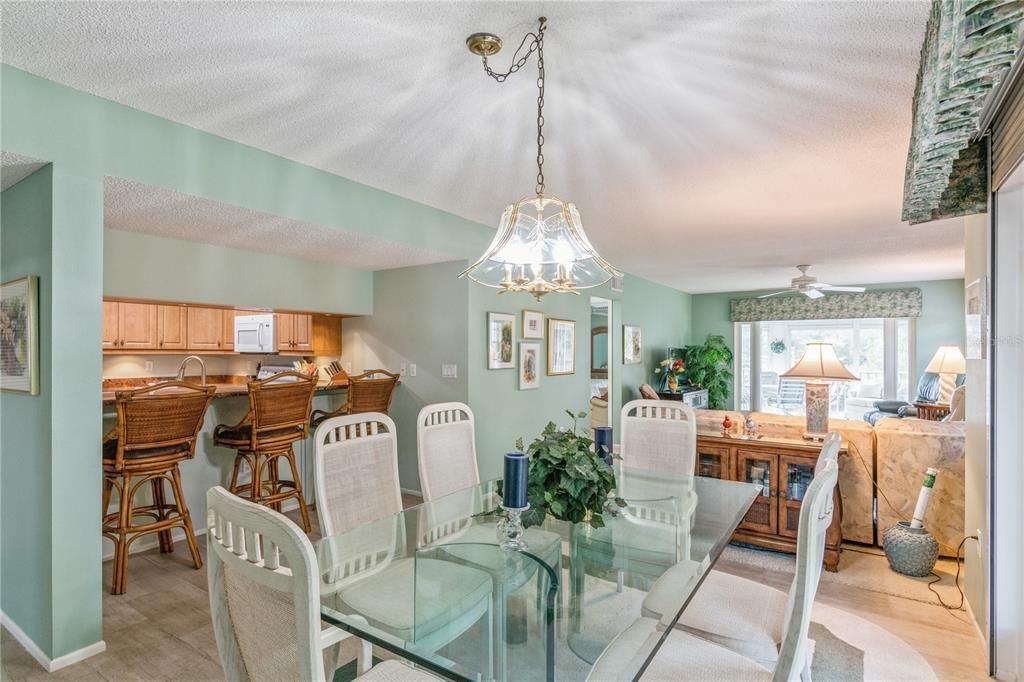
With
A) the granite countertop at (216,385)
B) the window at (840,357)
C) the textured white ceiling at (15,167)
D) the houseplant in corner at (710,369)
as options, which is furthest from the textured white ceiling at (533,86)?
the window at (840,357)

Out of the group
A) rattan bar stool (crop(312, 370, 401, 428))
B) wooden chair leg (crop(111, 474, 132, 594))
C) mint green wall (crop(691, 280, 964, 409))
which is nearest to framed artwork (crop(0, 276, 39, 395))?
wooden chair leg (crop(111, 474, 132, 594))

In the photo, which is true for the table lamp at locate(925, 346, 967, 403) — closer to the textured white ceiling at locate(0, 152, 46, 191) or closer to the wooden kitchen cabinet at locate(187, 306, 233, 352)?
the wooden kitchen cabinet at locate(187, 306, 233, 352)

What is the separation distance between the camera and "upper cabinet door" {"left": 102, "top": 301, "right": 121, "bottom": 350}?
4.55 m

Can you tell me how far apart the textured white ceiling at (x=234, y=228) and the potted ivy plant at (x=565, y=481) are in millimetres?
2021

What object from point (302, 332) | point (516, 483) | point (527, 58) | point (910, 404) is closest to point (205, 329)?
point (302, 332)

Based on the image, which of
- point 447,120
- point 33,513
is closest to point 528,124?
point 447,120

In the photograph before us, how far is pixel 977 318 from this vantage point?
2.26 meters

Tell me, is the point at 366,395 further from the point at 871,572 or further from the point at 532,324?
the point at 871,572

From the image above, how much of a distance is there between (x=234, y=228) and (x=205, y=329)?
8.20 ft

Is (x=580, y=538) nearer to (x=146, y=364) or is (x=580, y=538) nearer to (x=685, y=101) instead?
(x=685, y=101)

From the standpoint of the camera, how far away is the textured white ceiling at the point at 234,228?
2566 millimetres

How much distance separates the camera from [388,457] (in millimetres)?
2328

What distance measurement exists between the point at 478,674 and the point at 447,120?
6.82ft

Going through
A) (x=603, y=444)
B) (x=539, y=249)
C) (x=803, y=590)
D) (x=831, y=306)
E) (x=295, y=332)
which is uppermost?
(x=831, y=306)
